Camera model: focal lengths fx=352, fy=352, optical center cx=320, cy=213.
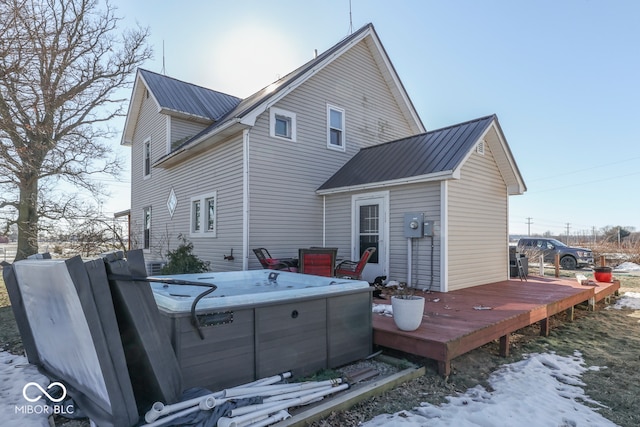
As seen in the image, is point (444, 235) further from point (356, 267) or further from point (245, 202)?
point (245, 202)

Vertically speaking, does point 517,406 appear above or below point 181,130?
below

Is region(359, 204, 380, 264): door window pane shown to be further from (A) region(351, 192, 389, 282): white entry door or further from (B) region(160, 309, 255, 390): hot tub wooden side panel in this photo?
(B) region(160, 309, 255, 390): hot tub wooden side panel

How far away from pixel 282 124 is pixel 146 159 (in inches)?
269

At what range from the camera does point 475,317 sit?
14.6 ft

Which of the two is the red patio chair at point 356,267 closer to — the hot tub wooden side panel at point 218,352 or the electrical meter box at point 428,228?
the electrical meter box at point 428,228

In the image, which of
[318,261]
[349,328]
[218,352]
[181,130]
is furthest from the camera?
[181,130]

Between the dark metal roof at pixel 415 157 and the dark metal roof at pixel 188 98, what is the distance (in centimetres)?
506

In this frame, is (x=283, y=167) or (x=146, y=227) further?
(x=146, y=227)

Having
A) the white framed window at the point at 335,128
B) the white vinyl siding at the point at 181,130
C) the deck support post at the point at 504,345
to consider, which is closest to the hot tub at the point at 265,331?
the deck support post at the point at 504,345

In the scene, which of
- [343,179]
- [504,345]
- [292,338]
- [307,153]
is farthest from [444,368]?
[307,153]

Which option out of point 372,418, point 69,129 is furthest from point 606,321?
point 69,129

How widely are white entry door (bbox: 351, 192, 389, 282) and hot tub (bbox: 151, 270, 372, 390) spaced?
3.59 m

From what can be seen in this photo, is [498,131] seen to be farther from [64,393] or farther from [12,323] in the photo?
[12,323]

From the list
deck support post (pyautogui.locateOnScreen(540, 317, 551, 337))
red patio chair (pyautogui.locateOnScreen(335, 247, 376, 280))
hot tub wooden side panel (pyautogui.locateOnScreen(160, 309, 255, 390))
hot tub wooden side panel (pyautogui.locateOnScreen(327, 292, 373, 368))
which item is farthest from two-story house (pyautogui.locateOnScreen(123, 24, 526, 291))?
hot tub wooden side panel (pyautogui.locateOnScreen(160, 309, 255, 390))
